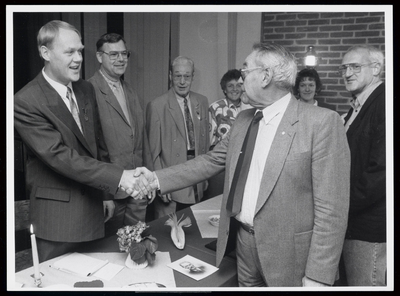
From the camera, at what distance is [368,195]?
2.00m

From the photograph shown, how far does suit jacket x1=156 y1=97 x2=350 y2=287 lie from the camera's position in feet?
5.16

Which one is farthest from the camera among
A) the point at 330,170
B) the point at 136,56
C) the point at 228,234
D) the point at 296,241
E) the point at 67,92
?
the point at 136,56

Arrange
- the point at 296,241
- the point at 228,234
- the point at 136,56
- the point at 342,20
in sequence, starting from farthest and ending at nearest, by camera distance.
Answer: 1. the point at 342,20
2. the point at 136,56
3. the point at 228,234
4. the point at 296,241

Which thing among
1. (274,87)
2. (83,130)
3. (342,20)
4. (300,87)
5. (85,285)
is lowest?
(85,285)

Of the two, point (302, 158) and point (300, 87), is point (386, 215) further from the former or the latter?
point (300, 87)

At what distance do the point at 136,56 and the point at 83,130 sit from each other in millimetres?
1797

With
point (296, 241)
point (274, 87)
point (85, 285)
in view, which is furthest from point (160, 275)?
point (274, 87)

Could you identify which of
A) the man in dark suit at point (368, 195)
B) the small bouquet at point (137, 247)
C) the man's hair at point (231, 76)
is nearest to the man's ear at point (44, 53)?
the small bouquet at point (137, 247)

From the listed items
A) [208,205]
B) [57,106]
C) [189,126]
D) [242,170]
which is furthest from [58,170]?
[189,126]

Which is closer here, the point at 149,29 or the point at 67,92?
the point at 67,92

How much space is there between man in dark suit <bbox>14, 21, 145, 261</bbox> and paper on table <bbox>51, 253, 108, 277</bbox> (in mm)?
205

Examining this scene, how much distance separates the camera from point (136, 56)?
3.76m

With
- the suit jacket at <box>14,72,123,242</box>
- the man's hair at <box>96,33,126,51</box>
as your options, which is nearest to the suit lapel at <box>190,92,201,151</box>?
the man's hair at <box>96,33,126,51</box>

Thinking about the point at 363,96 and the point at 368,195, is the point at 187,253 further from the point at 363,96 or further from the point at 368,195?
the point at 363,96
